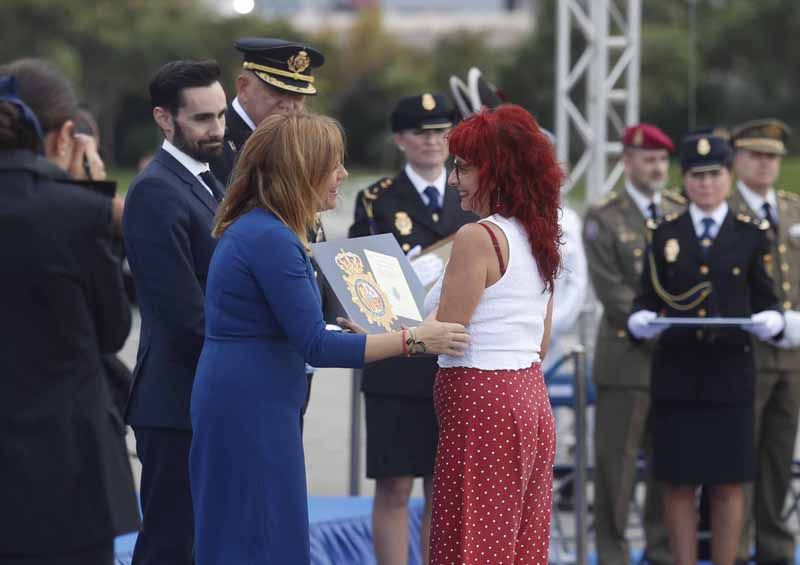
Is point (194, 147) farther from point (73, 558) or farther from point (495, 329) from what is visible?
point (73, 558)

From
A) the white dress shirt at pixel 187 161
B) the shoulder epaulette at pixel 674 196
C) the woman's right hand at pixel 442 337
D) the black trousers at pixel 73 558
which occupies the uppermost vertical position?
the shoulder epaulette at pixel 674 196

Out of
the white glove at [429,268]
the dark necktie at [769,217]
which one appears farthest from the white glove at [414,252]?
the dark necktie at [769,217]

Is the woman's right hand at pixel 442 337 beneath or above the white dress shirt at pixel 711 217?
beneath

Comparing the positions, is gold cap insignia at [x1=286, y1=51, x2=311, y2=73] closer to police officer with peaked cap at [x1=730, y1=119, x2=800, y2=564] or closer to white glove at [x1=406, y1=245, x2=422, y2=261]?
white glove at [x1=406, y1=245, x2=422, y2=261]

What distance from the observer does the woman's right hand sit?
11.5 ft

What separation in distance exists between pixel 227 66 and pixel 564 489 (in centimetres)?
3520

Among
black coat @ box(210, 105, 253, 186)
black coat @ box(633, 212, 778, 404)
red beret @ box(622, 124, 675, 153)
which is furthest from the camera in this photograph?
red beret @ box(622, 124, 675, 153)

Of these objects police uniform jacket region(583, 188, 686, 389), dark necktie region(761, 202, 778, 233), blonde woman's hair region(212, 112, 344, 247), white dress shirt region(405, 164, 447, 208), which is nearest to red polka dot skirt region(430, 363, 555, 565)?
blonde woman's hair region(212, 112, 344, 247)

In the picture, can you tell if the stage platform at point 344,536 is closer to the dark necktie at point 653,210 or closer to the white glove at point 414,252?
the white glove at point 414,252

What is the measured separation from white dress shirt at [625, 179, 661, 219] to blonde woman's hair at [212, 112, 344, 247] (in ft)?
10.1

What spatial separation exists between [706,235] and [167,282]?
256 cm

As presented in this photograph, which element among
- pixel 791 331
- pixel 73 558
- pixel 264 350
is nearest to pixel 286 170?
pixel 264 350

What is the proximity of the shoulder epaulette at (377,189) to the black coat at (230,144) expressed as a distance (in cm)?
78

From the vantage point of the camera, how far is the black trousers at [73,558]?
3.31 m
